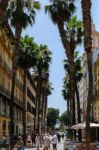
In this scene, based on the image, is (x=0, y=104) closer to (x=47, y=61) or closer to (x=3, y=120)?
(x=3, y=120)

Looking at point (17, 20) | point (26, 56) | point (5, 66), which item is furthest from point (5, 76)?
point (17, 20)

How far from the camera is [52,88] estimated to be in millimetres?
136375

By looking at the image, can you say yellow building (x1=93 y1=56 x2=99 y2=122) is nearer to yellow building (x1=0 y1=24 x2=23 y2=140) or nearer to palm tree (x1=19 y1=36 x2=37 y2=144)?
yellow building (x1=0 y1=24 x2=23 y2=140)

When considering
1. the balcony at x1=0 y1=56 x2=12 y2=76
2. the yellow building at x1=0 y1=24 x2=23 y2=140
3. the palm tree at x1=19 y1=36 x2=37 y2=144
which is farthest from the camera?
the balcony at x1=0 y1=56 x2=12 y2=76

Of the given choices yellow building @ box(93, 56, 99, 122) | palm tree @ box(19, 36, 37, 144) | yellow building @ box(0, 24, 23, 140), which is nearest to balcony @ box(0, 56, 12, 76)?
yellow building @ box(0, 24, 23, 140)

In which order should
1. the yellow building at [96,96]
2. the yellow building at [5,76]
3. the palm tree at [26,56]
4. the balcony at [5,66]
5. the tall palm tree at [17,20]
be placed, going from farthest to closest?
the yellow building at [96,96] → the balcony at [5,66] → the yellow building at [5,76] → the palm tree at [26,56] → the tall palm tree at [17,20]

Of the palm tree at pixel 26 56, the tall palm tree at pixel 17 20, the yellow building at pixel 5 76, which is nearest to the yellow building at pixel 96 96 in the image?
the yellow building at pixel 5 76

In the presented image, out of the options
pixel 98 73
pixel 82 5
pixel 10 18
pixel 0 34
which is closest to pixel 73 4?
pixel 10 18

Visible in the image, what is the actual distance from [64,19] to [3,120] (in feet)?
76.6

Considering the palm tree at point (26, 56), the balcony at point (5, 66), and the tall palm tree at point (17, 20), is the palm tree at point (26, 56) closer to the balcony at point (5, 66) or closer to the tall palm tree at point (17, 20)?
the balcony at point (5, 66)

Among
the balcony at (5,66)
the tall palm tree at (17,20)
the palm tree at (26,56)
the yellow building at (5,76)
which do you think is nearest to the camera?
the tall palm tree at (17,20)

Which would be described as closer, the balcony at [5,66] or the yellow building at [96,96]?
the balcony at [5,66]

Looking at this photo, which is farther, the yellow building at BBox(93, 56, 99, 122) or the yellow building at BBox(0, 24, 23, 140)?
the yellow building at BBox(93, 56, 99, 122)

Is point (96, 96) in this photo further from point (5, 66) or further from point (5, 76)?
point (5, 66)
